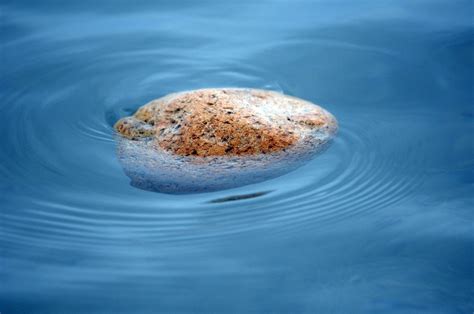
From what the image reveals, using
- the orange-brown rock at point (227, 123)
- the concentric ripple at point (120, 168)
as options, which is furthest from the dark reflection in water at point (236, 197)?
the orange-brown rock at point (227, 123)

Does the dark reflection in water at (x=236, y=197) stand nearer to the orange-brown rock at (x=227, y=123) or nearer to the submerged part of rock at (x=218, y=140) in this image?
the submerged part of rock at (x=218, y=140)

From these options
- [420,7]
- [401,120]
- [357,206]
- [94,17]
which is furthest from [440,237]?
[94,17]

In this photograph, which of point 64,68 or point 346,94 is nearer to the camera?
point 346,94

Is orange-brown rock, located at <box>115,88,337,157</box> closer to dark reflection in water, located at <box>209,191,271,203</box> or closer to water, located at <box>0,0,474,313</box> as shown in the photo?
water, located at <box>0,0,474,313</box>

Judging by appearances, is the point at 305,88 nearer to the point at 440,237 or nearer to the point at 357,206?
the point at 357,206

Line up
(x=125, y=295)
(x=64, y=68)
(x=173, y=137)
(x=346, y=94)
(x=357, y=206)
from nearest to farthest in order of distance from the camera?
(x=125, y=295)
(x=357, y=206)
(x=173, y=137)
(x=346, y=94)
(x=64, y=68)

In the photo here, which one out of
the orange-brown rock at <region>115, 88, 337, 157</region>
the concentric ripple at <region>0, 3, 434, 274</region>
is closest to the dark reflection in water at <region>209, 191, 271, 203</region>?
the concentric ripple at <region>0, 3, 434, 274</region>

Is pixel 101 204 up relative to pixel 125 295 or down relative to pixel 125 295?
up
